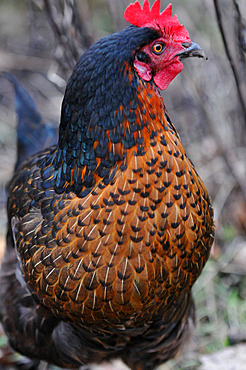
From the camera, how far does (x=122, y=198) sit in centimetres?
156

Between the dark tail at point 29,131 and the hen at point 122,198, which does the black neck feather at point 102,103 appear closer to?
the hen at point 122,198

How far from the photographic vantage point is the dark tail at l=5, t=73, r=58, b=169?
Answer: 109 inches

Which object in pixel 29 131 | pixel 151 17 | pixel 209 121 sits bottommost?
pixel 209 121

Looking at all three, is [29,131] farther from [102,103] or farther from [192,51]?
[192,51]

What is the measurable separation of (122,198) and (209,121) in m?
1.22

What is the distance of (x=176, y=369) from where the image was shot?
8.99 feet

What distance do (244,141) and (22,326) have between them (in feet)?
5.75

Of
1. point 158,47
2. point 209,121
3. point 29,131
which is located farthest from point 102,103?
point 29,131

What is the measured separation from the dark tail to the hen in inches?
41.1

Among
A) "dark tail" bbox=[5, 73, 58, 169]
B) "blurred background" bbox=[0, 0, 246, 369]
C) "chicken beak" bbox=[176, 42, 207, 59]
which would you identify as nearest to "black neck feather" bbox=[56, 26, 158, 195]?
"chicken beak" bbox=[176, 42, 207, 59]

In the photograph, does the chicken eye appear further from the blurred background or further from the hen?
the blurred background

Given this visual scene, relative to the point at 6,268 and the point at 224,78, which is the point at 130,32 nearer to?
the point at 6,268

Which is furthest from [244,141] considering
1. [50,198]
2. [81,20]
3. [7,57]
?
[7,57]

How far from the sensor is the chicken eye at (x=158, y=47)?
1.55m
